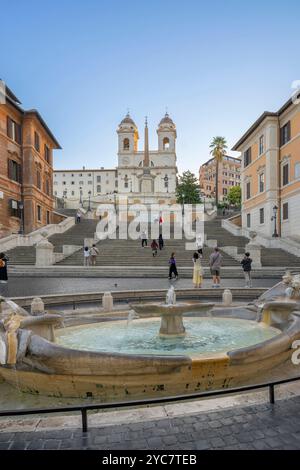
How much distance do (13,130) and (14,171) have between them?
13.1ft

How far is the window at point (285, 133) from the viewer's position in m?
33.0

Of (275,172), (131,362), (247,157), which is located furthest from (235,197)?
(131,362)

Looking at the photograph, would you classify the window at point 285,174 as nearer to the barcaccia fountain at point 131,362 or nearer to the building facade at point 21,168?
the building facade at point 21,168

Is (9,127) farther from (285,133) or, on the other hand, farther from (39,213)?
(285,133)

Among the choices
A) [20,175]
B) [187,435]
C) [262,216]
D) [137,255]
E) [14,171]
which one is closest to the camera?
[187,435]

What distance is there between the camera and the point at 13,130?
116ft

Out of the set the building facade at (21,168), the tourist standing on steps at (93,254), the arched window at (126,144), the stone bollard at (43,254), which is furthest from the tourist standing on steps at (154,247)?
the arched window at (126,144)

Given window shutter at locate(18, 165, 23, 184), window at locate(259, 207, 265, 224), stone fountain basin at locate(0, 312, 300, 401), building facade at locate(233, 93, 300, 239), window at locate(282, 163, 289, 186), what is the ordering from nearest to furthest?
stone fountain basin at locate(0, 312, 300, 401), building facade at locate(233, 93, 300, 239), window at locate(282, 163, 289, 186), window shutter at locate(18, 165, 23, 184), window at locate(259, 207, 265, 224)

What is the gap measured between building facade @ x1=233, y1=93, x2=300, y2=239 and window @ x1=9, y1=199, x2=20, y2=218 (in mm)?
24063

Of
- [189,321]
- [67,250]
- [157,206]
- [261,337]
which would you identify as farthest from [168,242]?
[157,206]

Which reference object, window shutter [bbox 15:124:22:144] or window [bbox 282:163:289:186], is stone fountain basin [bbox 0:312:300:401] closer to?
window [bbox 282:163:289:186]

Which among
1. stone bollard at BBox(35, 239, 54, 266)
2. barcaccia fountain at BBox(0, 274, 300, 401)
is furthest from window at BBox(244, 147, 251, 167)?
barcaccia fountain at BBox(0, 274, 300, 401)

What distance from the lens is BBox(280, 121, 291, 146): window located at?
33.0m
